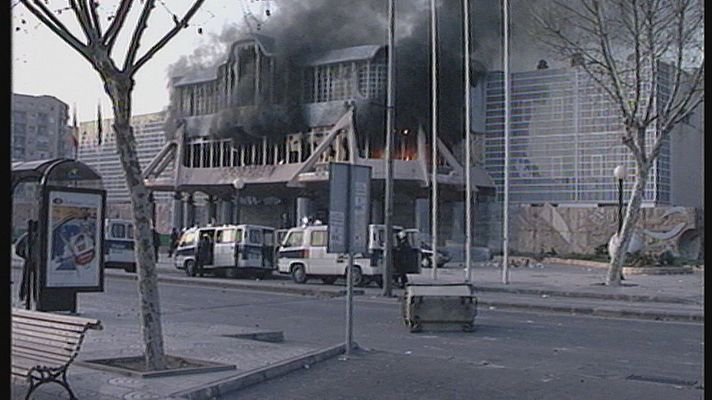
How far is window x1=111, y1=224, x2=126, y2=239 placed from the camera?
1357 inches

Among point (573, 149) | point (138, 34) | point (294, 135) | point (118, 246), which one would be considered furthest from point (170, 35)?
point (294, 135)

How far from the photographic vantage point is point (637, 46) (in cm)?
2553

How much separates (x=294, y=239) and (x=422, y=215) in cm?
2762

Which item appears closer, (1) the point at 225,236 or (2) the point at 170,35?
(2) the point at 170,35

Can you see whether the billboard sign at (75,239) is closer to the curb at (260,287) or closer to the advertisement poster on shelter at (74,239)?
the advertisement poster on shelter at (74,239)

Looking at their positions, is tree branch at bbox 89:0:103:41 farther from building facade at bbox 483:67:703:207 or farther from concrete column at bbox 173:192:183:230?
concrete column at bbox 173:192:183:230

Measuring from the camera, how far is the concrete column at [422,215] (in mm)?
55781

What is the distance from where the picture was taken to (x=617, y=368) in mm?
11562

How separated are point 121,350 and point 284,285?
15.5 m

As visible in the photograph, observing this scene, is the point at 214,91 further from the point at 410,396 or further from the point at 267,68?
the point at 410,396

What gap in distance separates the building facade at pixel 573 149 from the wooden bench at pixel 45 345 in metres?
42.3

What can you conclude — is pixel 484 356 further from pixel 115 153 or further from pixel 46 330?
pixel 115 153

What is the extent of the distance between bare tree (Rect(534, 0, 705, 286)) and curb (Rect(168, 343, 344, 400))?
16.4 metres
